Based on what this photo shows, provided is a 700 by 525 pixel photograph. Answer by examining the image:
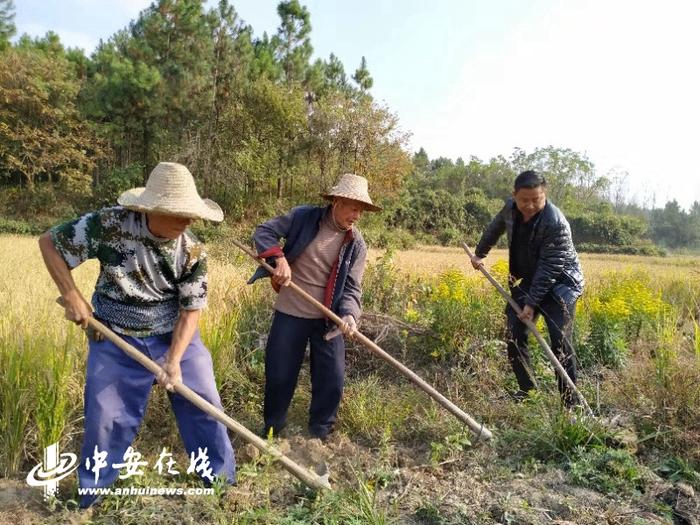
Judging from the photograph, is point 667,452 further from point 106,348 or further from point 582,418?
point 106,348

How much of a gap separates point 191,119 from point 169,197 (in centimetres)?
1992

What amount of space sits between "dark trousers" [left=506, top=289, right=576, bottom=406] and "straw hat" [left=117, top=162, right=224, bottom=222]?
7.76 ft

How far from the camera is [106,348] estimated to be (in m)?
2.18

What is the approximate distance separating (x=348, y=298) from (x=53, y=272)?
1.57 metres

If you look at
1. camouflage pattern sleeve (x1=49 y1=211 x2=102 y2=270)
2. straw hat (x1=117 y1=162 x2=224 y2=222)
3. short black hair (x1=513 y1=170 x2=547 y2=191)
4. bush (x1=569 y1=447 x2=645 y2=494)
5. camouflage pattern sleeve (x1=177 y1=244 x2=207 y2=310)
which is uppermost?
short black hair (x1=513 y1=170 x2=547 y2=191)

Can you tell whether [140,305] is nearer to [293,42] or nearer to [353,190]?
[353,190]

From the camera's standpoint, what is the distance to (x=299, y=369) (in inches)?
119

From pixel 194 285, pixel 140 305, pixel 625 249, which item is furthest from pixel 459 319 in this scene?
pixel 625 249

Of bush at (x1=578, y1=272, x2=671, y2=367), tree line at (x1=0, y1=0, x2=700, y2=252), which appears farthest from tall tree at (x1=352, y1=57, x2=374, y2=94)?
bush at (x1=578, y1=272, x2=671, y2=367)

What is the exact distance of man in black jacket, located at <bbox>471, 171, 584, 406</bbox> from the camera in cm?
340

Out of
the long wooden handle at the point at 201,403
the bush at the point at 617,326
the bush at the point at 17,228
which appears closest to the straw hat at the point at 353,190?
the long wooden handle at the point at 201,403

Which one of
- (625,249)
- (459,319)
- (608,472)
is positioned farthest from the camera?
(625,249)

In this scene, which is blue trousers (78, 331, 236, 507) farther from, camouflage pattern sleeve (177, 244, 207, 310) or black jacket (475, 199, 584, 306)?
black jacket (475, 199, 584, 306)

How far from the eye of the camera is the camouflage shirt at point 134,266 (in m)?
2.13
